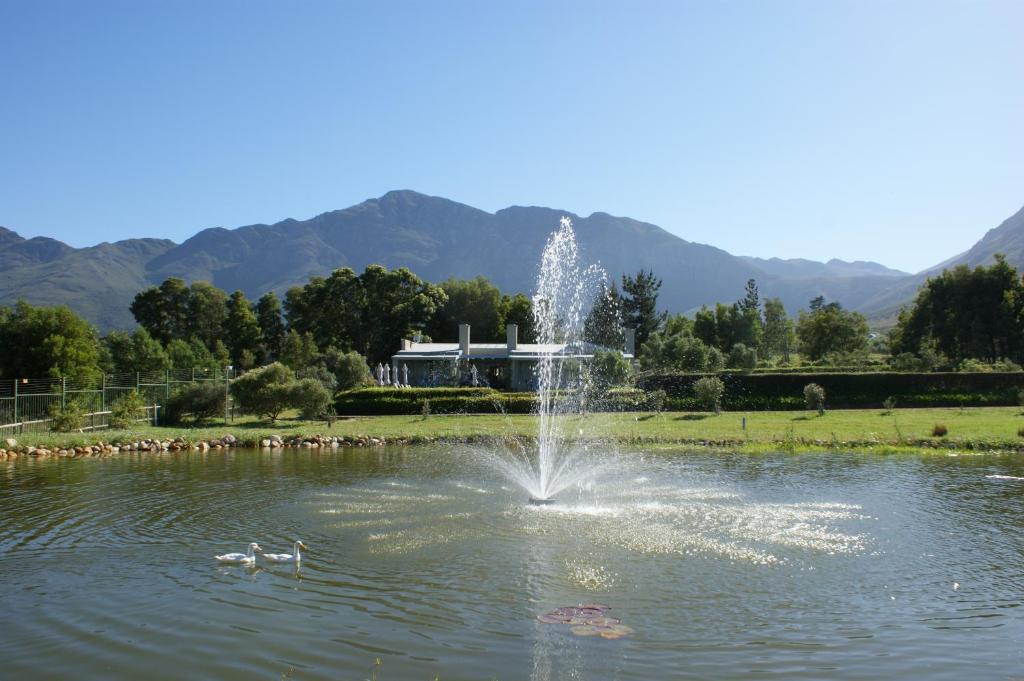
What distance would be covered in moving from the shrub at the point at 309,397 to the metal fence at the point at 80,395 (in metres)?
3.62

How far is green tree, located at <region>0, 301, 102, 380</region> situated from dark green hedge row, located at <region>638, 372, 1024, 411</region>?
29.3 metres

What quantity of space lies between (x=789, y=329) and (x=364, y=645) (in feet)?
268

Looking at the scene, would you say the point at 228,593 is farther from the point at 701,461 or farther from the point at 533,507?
the point at 701,461

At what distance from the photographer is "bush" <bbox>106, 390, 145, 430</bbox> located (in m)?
30.2

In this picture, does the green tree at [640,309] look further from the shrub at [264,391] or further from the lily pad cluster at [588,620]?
the lily pad cluster at [588,620]

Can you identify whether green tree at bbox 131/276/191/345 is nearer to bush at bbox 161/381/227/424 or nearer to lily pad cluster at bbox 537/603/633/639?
bush at bbox 161/381/227/424

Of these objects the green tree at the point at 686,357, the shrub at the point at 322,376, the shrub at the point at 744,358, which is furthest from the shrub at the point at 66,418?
the shrub at the point at 744,358

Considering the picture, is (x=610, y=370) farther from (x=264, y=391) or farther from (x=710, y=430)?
(x=264, y=391)

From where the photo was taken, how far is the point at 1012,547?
12.5m

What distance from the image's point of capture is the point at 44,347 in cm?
3544

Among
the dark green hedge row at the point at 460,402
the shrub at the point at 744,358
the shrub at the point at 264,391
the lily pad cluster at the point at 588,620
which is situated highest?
the shrub at the point at 744,358

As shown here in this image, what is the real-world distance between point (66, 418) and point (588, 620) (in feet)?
86.8

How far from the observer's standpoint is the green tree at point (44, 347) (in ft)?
116

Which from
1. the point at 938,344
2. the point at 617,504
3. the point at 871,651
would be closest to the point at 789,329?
the point at 938,344
